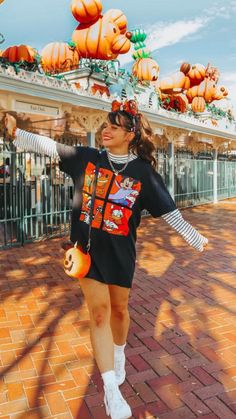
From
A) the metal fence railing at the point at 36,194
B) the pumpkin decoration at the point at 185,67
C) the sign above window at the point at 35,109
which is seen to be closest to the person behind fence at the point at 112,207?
the sign above window at the point at 35,109

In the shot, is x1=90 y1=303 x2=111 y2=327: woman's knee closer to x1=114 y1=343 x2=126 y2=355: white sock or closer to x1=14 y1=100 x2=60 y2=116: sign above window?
x1=114 y1=343 x2=126 y2=355: white sock

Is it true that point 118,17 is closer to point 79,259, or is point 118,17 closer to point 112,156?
point 112,156

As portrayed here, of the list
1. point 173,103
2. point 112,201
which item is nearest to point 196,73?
point 173,103

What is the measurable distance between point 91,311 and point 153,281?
3323 millimetres

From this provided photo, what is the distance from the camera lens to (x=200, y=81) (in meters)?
18.3

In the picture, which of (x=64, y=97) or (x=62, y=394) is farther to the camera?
(x=64, y=97)

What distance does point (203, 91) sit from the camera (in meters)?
18.3

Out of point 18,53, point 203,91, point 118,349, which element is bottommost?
point 118,349

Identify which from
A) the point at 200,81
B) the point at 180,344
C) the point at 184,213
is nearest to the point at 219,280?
the point at 180,344

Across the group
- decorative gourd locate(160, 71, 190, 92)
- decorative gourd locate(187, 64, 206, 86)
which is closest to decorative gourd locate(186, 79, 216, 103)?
decorative gourd locate(187, 64, 206, 86)

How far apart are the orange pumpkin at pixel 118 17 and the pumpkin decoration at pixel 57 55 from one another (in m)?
1.47

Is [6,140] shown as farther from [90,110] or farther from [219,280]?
[219,280]

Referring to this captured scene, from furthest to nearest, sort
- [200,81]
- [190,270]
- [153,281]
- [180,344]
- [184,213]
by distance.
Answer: [200,81], [184,213], [190,270], [153,281], [180,344]

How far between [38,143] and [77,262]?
84 centimetres
